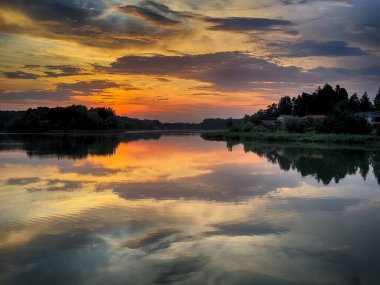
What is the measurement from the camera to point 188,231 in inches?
340

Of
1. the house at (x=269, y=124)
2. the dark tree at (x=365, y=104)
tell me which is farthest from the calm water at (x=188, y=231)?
the dark tree at (x=365, y=104)

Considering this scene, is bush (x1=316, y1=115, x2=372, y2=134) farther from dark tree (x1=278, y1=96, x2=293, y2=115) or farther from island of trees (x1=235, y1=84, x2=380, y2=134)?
dark tree (x1=278, y1=96, x2=293, y2=115)

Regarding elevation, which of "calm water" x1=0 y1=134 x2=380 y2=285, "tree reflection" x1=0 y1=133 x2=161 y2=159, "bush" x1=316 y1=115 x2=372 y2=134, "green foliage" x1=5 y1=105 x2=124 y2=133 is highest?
"green foliage" x1=5 y1=105 x2=124 y2=133

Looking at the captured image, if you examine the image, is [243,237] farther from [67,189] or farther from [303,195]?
[67,189]

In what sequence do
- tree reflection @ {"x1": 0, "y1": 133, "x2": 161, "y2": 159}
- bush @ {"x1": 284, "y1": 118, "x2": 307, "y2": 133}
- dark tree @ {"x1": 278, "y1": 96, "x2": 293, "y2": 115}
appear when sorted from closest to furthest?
tree reflection @ {"x1": 0, "y1": 133, "x2": 161, "y2": 159}
bush @ {"x1": 284, "y1": 118, "x2": 307, "y2": 133}
dark tree @ {"x1": 278, "y1": 96, "x2": 293, "y2": 115}

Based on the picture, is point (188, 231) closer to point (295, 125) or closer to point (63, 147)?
point (63, 147)

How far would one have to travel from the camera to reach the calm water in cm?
641

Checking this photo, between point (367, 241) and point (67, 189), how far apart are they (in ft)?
32.5

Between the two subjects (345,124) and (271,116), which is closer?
(345,124)

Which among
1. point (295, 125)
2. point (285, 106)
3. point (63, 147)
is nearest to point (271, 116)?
point (285, 106)

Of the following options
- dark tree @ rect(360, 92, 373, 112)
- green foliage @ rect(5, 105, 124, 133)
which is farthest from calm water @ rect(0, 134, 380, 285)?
green foliage @ rect(5, 105, 124, 133)

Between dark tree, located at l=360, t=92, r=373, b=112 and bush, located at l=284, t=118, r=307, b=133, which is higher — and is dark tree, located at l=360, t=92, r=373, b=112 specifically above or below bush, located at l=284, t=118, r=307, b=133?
above

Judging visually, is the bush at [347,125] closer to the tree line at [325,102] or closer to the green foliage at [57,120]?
the tree line at [325,102]

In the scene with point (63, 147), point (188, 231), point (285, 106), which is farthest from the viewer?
point (285, 106)
